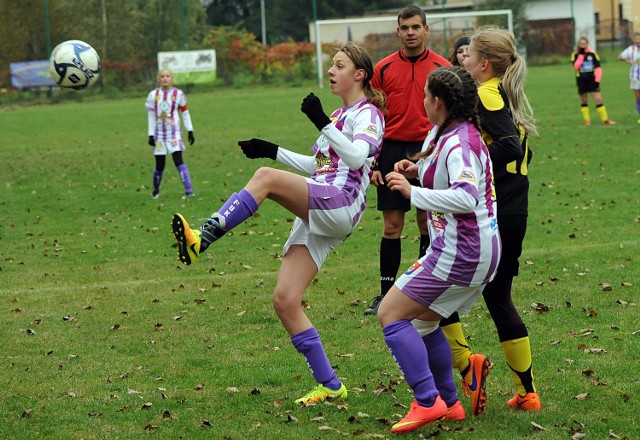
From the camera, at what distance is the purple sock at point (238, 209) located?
5270 mm

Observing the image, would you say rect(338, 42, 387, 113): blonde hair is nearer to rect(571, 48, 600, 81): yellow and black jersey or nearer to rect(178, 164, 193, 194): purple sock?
rect(178, 164, 193, 194): purple sock

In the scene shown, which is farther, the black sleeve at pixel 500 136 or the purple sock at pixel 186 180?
the purple sock at pixel 186 180

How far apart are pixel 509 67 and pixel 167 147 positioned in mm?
10827

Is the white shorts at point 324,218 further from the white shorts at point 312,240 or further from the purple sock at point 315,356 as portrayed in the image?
the purple sock at point 315,356

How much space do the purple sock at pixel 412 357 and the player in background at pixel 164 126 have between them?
424 inches

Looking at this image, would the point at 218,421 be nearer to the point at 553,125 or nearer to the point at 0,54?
the point at 553,125

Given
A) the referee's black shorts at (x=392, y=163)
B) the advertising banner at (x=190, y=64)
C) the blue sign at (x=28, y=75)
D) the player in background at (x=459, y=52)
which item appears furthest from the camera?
the advertising banner at (x=190, y=64)

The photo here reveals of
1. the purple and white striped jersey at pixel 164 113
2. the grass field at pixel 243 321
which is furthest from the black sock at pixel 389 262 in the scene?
the purple and white striped jersey at pixel 164 113

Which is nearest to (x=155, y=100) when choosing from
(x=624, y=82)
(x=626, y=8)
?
(x=624, y=82)

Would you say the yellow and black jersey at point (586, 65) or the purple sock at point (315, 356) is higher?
the yellow and black jersey at point (586, 65)

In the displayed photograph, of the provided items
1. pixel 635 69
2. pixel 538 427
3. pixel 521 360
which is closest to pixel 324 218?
pixel 521 360

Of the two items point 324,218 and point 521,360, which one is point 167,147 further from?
point 521,360

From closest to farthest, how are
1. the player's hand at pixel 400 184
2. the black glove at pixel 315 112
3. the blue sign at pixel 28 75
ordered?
1. the player's hand at pixel 400 184
2. the black glove at pixel 315 112
3. the blue sign at pixel 28 75

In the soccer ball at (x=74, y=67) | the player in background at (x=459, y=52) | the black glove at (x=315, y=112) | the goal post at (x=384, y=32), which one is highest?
the goal post at (x=384, y=32)
